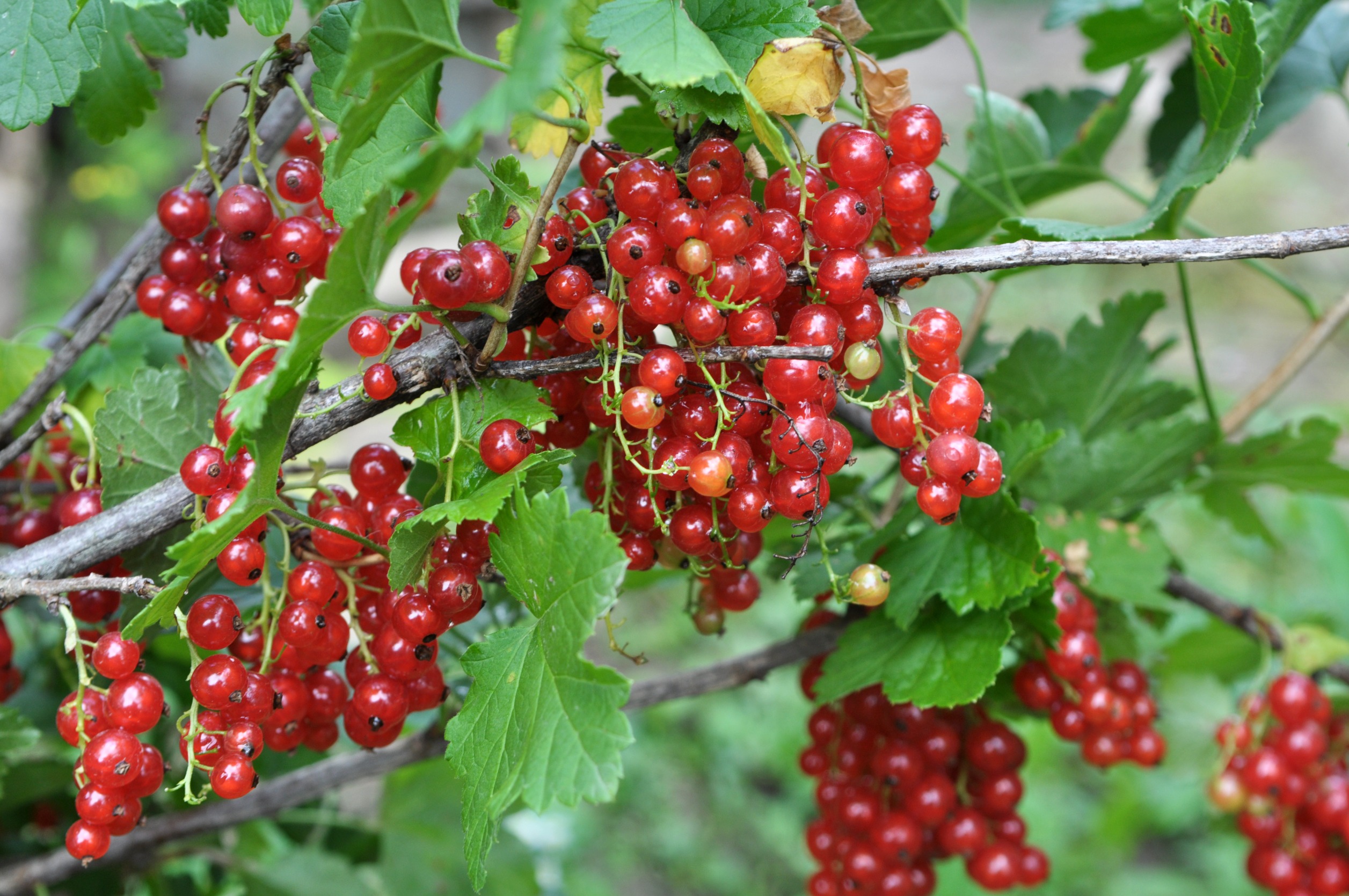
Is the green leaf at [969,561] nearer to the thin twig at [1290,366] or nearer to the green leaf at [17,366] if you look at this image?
the thin twig at [1290,366]

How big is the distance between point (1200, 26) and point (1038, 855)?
30.3 inches

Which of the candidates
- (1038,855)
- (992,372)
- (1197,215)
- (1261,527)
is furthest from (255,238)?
(1197,215)

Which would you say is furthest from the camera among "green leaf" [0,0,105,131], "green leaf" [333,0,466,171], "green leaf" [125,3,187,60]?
"green leaf" [125,3,187,60]

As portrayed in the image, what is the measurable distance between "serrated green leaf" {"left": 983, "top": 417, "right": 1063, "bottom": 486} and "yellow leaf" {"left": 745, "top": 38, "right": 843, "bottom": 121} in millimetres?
289

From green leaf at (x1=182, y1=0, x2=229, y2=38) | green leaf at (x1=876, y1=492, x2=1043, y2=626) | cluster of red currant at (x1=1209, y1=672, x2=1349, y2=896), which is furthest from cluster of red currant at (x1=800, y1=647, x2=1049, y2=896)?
green leaf at (x1=182, y1=0, x2=229, y2=38)

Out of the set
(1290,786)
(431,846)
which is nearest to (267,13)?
(431,846)

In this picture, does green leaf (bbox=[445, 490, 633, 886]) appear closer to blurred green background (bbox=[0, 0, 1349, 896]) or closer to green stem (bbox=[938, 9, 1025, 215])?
blurred green background (bbox=[0, 0, 1349, 896])

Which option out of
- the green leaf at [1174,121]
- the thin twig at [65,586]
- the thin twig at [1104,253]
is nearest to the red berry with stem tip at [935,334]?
the thin twig at [1104,253]

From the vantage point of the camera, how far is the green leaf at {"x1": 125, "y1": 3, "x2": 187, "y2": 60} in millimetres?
743

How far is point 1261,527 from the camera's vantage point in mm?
1069

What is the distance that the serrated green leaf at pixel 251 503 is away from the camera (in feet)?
1.64

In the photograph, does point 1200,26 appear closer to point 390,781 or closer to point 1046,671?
point 1046,671

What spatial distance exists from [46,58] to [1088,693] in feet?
3.10

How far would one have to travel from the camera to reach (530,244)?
0.53 meters
